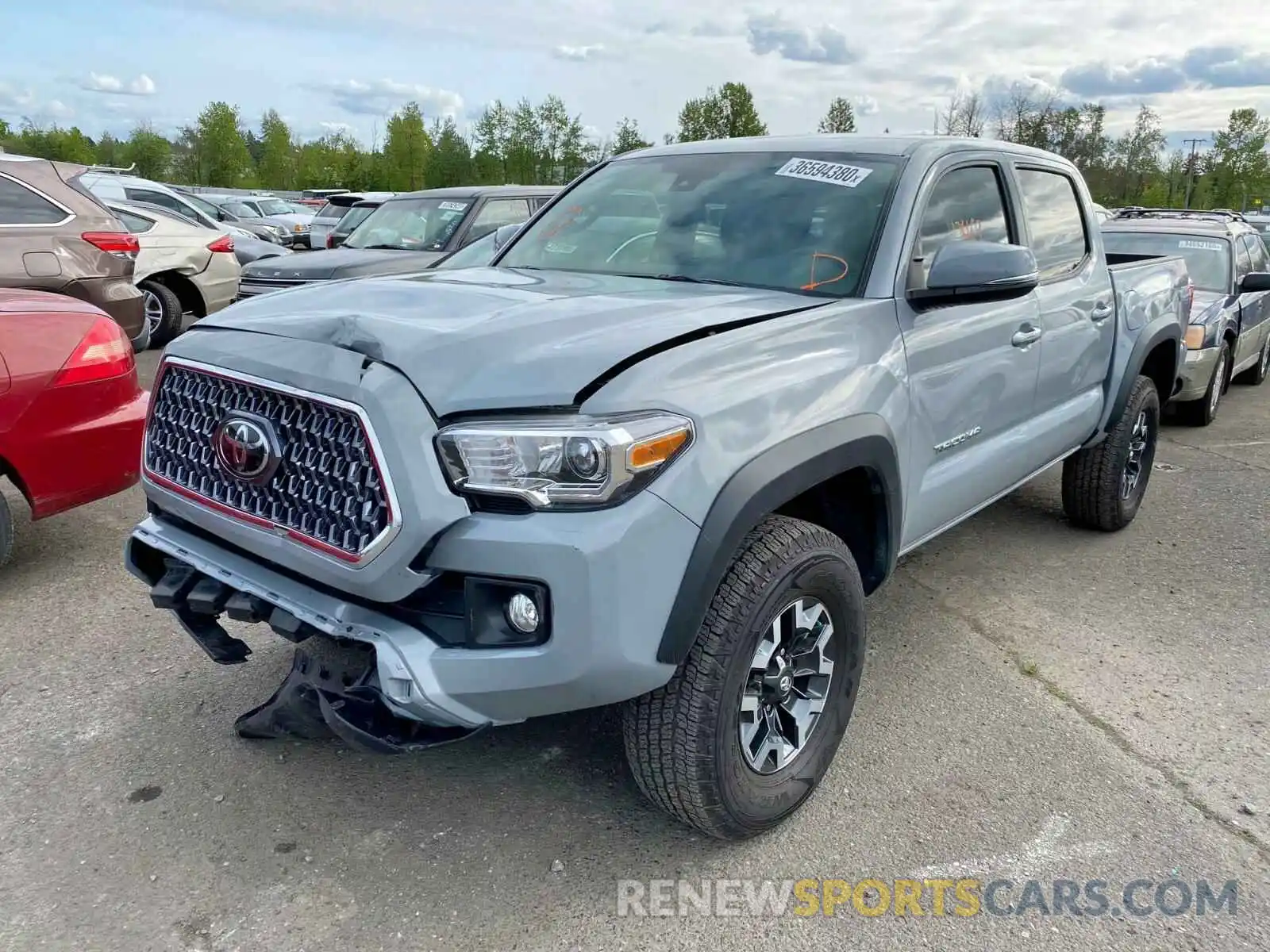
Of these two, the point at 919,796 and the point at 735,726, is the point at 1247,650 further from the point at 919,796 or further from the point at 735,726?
the point at 735,726

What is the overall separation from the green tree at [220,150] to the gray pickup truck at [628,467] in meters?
72.7

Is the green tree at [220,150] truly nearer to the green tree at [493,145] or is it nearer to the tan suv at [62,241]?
the green tree at [493,145]

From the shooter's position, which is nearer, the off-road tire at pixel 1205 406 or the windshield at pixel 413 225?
the off-road tire at pixel 1205 406

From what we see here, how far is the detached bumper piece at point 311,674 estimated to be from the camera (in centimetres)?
235

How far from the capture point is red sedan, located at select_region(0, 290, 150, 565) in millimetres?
3893

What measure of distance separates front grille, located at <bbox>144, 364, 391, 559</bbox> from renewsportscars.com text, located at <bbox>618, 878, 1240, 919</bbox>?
3.81 feet

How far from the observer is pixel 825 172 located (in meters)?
3.47

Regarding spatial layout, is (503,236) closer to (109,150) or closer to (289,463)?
(289,463)

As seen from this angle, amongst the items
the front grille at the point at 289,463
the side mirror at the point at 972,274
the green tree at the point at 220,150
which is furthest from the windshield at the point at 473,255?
the green tree at the point at 220,150

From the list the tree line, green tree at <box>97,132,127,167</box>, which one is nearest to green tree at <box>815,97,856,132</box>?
the tree line

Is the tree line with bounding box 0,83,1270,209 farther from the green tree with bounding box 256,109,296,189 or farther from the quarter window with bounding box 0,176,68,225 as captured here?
the quarter window with bounding box 0,176,68,225

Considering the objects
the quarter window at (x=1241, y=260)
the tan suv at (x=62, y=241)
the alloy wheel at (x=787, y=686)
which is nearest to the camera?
the alloy wheel at (x=787, y=686)

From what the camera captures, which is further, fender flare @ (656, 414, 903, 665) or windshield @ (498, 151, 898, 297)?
windshield @ (498, 151, 898, 297)

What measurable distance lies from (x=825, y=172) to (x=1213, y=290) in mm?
6592
